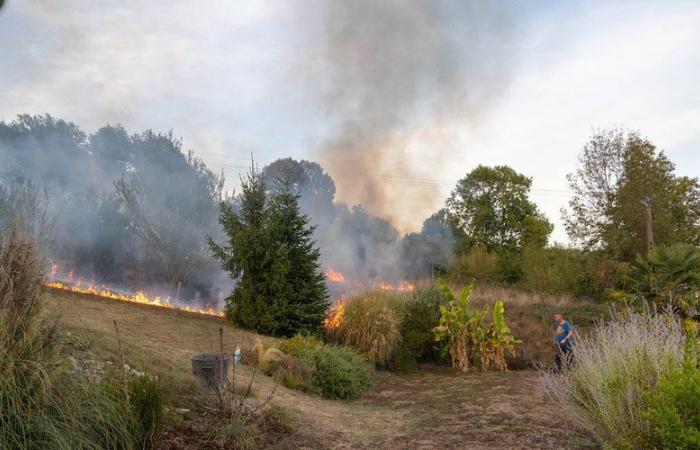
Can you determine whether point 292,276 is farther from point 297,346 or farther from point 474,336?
point 474,336

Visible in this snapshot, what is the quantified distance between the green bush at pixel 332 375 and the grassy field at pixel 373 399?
251mm

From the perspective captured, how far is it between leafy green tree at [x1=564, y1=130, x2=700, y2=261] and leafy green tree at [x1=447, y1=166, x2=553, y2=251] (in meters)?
9.64

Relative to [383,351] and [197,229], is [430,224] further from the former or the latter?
[383,351]

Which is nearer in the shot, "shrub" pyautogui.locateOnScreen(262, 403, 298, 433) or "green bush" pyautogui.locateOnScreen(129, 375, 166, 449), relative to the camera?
"green bush" pyautogui.locateOnScreen(129, 375, 166, 449)

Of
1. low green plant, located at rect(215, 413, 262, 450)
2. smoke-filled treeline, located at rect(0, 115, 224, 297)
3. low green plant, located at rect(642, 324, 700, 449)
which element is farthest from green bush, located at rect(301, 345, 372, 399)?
smoke-filled treeline, located at rect(0, 115, 224, 297)

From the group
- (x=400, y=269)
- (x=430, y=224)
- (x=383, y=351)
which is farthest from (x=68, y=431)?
(x=430, y=224)

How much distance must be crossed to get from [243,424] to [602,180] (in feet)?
77.1

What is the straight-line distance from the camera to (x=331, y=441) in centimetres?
536

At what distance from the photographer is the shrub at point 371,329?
441 inches

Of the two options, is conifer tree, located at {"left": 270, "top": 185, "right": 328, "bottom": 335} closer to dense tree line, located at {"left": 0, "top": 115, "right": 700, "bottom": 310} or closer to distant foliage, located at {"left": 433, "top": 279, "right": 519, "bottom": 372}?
distant foliage, located at {"left": 433, "top": 279, "right": 519, "bottom": 372}

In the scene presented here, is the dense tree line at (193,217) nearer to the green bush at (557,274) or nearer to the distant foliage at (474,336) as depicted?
the green bush at (557,274)

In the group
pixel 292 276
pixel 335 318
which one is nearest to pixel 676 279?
pixel 335 318

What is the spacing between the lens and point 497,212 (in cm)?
3566

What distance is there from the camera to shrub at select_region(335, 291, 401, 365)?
11.2 metres
